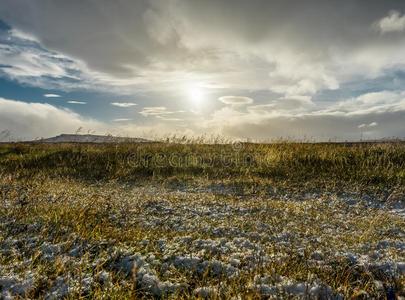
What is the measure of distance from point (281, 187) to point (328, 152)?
6.22 metres

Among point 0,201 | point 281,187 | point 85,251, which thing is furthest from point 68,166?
point 85,251

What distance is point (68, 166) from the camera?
19.6m

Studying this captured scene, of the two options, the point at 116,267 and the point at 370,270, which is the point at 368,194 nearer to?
the point at 370,270

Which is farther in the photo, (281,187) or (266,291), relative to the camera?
(281,187)

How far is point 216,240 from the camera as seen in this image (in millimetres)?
6402

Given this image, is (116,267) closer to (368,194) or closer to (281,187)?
(281,187)

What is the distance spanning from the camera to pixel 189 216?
8.77 m

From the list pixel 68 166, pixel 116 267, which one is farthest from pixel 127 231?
pixel 68 166

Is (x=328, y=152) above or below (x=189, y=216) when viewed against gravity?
above

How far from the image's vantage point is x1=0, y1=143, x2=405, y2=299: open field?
4.63m

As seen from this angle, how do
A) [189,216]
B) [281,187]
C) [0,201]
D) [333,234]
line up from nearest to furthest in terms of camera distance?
[333,234] → [189,216] → [0,201] → [281,187]

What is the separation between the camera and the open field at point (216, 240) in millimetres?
4633

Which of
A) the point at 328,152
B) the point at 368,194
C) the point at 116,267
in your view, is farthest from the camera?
the point at 328,152

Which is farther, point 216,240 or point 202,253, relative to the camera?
point 216,240
